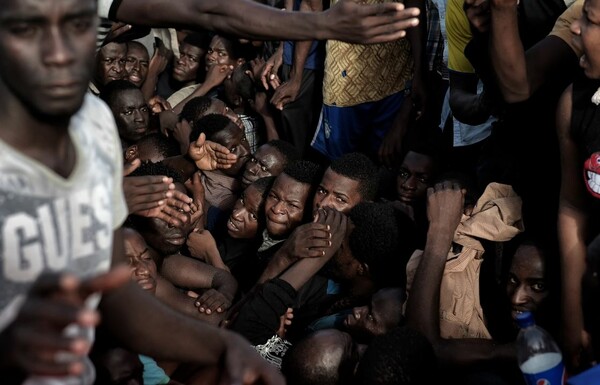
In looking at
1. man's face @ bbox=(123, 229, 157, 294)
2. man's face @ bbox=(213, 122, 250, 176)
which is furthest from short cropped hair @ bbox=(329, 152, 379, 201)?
man's face @ bbox=(123, 229, 157, 294)

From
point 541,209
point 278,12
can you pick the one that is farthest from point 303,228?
point 278,12

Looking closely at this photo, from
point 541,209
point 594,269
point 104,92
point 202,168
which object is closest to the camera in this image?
point 594,269

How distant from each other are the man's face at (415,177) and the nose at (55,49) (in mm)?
3275

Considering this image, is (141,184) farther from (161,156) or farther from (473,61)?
(161,156)

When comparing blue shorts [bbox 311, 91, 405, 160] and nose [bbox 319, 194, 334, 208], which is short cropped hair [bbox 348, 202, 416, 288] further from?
blue shorts [bbox 311, 91, 405, 160]

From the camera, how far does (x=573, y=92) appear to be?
3020mm

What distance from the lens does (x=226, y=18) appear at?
8.39 feet

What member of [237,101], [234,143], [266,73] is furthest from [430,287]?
[237,101]

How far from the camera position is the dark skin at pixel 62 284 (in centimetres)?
124

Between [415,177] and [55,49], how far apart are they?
3.31m

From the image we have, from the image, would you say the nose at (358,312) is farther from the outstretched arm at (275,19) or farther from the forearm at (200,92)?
the forearm at (200,92)

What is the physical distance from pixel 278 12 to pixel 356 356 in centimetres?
148

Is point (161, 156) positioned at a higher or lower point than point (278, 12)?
lower

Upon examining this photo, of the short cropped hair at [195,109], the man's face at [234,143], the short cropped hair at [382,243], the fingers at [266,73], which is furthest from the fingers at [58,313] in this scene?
the fingers at [266,73]
